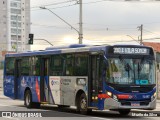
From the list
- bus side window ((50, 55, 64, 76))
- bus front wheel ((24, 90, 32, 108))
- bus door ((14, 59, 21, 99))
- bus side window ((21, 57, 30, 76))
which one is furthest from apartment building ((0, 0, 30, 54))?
bus side window ((50, 55, 64, 76))

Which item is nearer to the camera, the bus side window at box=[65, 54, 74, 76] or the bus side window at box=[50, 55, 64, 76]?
the bus side window at box=[65, 54, 74, 76]

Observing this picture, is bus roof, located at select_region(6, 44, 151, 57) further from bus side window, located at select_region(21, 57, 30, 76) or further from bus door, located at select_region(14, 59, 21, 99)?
bus door, located at select_region(14, 59, 21, 99)

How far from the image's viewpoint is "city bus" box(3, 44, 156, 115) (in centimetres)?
1834

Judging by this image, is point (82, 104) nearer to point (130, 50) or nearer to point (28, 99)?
point (130, 50)

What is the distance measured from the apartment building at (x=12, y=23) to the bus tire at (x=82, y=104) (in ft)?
429

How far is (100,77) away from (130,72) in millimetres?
1182

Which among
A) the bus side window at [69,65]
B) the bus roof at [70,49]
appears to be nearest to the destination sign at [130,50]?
the bus roof at [70,49]

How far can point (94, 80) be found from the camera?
1905 cm

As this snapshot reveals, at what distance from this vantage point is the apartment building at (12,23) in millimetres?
153000

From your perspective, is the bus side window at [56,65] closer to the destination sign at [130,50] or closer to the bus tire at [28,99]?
the bus tire at [28,99]

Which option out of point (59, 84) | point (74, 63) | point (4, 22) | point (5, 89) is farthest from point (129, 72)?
point (4, 22)

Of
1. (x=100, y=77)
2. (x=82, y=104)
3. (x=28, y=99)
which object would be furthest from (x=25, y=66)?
(x=100, y=77)

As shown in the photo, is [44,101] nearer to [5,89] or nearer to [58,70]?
[58,70]

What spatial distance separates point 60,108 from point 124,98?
273 inches
